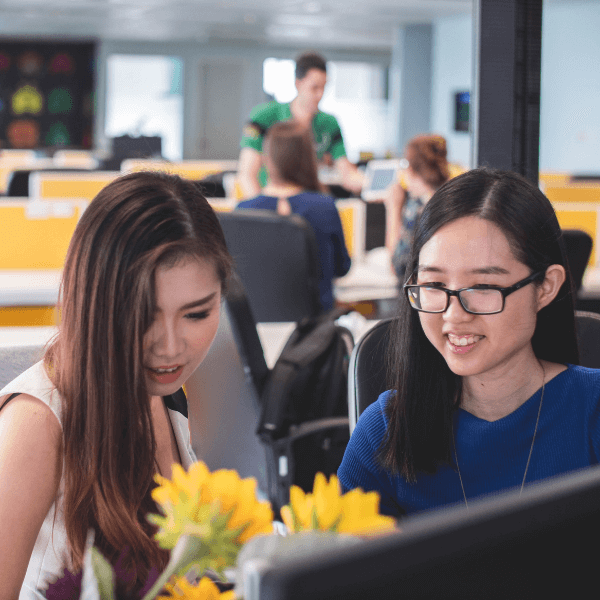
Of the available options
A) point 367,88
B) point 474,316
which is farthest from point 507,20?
point 367,88

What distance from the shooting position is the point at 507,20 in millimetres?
1514

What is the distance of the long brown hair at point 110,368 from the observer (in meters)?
0.88

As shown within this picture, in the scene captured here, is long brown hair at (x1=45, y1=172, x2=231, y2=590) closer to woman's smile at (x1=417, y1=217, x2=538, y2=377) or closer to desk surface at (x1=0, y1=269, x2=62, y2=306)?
woman's smile at (x1=417, y1=217, x2=538, y2=377)

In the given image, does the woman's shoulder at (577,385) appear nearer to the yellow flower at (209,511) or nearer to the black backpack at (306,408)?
the yellow flower at (209,511)

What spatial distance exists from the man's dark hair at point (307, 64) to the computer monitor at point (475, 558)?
11.5 ft

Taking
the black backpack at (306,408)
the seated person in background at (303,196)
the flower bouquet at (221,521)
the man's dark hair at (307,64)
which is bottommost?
the black backpack at (306,408)

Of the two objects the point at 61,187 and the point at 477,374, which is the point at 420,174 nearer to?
the point at 61,187

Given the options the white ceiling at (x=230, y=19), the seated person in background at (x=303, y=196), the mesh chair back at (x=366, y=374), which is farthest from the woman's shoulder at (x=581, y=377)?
the white ceiling at (x=230, y=19)

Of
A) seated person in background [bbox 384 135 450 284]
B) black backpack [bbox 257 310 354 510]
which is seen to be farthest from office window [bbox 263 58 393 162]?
black backpack [bbox 257 310 354 510]

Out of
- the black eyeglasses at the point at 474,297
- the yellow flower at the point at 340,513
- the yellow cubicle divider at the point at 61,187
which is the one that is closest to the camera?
the yellow flower at the point at 340,513

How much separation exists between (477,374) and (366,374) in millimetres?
272

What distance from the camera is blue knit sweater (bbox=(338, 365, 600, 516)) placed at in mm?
1034

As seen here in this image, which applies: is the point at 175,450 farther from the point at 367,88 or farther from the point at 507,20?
the point at 367,88

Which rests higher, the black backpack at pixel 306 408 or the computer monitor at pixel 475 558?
the computer monitor at pixel 475 558
